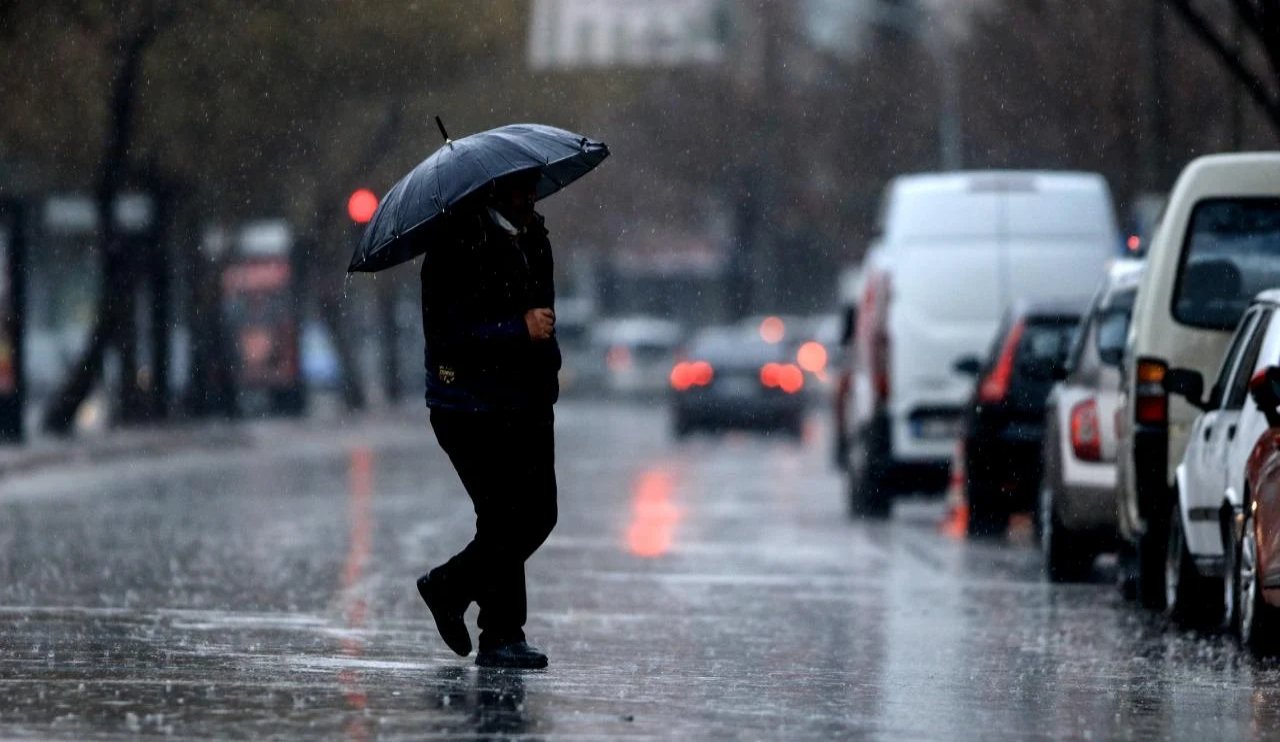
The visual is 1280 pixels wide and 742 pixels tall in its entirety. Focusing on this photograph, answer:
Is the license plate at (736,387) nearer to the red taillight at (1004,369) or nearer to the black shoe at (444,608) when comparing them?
the red taillight at (1004,369)

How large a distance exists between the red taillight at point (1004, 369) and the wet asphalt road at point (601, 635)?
1013 mm

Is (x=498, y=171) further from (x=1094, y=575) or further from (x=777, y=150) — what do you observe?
(x=777, y=150)

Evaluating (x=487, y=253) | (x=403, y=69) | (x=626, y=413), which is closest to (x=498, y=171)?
(x=487, y=253)

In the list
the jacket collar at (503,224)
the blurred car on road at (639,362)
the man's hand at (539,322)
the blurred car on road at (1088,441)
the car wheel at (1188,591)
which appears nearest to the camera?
the man's hand at (539,322)

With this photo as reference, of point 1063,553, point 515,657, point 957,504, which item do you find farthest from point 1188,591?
point 957,504

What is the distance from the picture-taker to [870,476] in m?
22.3

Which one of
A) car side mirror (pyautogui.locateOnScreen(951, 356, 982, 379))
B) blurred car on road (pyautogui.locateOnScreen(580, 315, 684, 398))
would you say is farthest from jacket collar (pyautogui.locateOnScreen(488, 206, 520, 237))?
blurred car on road (pyautogui.locateOnScreen(580, 315, 684, 398))

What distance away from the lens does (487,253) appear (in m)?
9.79

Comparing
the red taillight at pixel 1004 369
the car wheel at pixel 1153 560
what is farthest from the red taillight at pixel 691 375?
the car wheel at pixel 1153 560

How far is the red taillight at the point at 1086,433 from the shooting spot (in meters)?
15.9

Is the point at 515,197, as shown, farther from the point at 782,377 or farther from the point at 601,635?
the point at 782,377

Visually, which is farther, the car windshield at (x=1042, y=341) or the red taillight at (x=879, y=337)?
the red taillight at (x=879, y=337)

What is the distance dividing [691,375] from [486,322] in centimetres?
3154

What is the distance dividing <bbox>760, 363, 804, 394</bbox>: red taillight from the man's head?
31.7m
